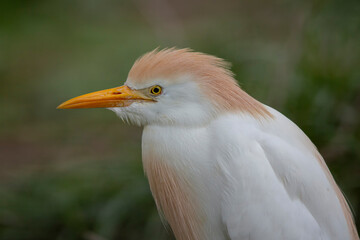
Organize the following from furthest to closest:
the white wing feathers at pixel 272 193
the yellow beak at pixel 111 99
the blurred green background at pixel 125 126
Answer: the blurred green background at pixel 125 126, the yellow beak at pixel 111 99, the white wing feathers at pixel 272 193

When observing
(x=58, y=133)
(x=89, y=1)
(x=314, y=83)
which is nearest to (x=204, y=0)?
(x=89, y=1)

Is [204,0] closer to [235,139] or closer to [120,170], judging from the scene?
[120,170]

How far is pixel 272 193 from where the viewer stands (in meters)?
1.84

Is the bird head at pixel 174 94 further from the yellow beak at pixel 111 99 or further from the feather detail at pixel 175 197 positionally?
the feather detail at pixel 175 197

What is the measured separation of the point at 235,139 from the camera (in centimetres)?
187

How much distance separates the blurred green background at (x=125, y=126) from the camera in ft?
10.0

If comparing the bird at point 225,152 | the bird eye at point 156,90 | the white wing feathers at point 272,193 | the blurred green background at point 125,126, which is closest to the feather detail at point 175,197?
the bird at point 225,152

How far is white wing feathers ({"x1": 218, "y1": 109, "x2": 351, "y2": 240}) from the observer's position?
185cm

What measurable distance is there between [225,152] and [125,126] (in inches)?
99.4

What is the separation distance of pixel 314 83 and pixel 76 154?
1.92 m

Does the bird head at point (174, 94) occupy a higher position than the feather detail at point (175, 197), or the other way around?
the bird head at point (174, 94)

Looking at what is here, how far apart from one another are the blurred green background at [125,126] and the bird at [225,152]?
108cm

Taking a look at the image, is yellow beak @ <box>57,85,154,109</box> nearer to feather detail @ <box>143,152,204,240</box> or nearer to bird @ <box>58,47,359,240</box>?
bird @ <box>58,47,359,240</box>

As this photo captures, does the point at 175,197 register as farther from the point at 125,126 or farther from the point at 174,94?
the point at 125,126
